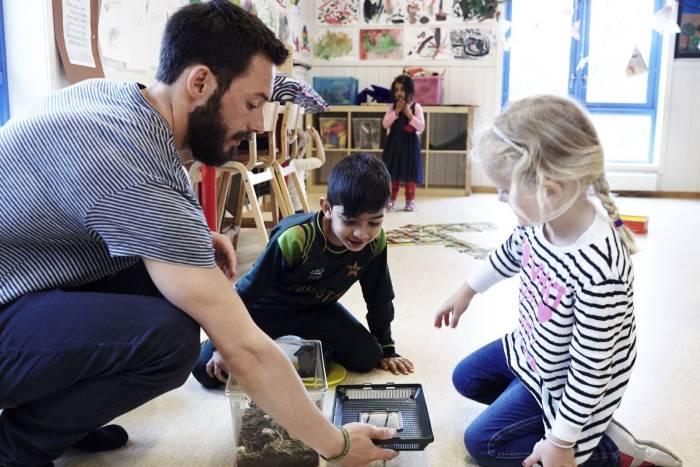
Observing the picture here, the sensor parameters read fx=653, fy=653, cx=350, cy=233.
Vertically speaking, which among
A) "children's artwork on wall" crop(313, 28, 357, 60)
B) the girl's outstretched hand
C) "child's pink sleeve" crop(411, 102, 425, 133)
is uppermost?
"children's artwork on wall" crop(313, 28, 357, 60)

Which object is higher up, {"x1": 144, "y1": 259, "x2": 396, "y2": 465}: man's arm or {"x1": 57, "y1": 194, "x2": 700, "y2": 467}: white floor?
{"x1": 144, "y1": 259, "x2": 396, "y2": 465}: man's arm

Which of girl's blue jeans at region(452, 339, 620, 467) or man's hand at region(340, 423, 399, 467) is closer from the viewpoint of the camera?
man's hand at region(340, 423, 399, 467)

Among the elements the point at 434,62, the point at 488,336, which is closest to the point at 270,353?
the point at 488,336

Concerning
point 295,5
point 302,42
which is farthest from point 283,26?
point 302,42

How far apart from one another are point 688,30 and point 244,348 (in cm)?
518

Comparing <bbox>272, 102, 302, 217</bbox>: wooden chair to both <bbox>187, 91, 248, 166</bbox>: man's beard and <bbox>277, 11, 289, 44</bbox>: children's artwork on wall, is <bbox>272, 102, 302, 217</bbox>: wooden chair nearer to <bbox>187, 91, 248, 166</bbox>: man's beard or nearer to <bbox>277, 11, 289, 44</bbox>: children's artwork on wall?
<bbox>277, 11, 289, 44</bbox>: children's artwork on wall

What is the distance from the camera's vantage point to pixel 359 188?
139 cm

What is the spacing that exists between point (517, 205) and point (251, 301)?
0.74 metres

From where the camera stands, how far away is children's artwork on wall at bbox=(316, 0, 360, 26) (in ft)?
17.1

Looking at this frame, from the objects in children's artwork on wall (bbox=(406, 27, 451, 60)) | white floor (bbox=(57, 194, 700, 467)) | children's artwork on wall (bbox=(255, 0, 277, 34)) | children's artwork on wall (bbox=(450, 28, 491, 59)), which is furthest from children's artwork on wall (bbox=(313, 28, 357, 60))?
white floor (bbox=(57, 194, 700, 467))

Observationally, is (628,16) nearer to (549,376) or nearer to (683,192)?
(683,192)

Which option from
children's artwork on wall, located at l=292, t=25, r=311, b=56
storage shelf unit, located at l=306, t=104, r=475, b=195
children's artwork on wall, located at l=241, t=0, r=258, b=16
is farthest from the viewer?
storage shelf unit, located at l=306, t=104, r=475, b=195

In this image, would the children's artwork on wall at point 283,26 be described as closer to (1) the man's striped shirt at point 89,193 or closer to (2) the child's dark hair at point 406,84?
(2) the child's dark hair at point 406,84

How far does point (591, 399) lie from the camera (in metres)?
0.94
